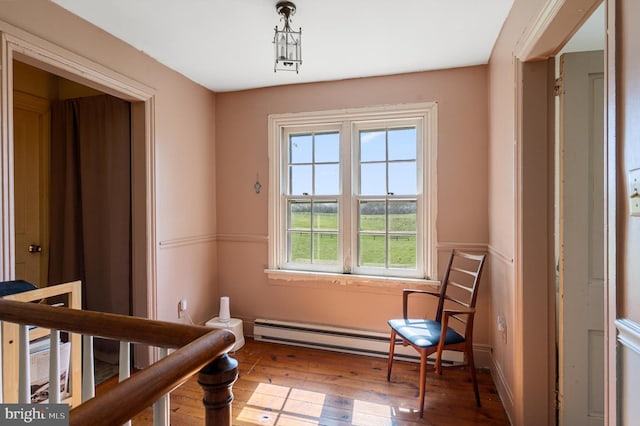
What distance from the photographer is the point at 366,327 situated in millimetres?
2705

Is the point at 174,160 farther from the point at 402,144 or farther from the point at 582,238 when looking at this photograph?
the point at 582,238

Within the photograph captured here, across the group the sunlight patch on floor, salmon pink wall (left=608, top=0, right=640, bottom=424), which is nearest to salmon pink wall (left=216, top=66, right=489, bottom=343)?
the sunlight patch on floor

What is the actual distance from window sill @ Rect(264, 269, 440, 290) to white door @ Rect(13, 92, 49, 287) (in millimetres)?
1927

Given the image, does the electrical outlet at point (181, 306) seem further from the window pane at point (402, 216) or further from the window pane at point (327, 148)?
the window pane at point (402, 216)

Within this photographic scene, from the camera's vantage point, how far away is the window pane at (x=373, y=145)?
2.76 meters

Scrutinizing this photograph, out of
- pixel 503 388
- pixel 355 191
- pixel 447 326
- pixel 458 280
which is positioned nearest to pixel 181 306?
pixel 355 191

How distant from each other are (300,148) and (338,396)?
2.08 m

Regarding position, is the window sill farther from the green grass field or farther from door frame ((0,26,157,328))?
door frame ((0,26,157,328))

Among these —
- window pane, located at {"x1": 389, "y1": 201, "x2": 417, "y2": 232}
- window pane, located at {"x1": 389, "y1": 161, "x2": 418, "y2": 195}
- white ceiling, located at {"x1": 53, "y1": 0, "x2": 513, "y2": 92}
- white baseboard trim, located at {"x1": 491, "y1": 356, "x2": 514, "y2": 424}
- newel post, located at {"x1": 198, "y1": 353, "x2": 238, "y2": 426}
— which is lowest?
white baseboard trim, located at {"x1": 491, "y1": 356, "x2": 514, "y2": 424}

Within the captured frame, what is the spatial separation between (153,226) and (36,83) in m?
1.57

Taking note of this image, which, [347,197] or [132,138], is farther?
[347,197]

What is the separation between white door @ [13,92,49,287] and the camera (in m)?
2.55

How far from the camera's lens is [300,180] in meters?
2.98

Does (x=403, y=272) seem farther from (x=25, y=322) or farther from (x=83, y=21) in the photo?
(x=83, y=21)
